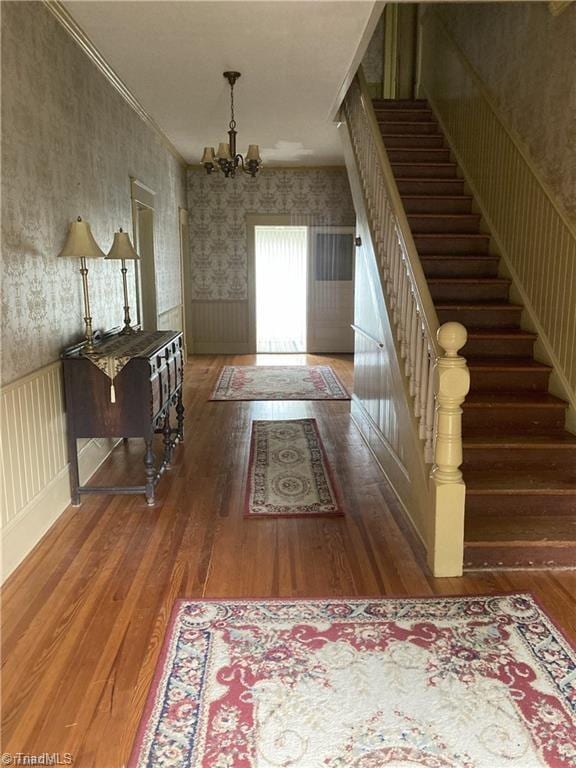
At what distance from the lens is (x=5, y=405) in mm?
2744

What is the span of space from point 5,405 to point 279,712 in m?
1.84

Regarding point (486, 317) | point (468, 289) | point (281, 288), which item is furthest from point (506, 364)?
point (281, 288)

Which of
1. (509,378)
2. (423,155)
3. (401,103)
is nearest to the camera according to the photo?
(509,378)

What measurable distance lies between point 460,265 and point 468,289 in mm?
269

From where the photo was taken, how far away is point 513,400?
3600 mm

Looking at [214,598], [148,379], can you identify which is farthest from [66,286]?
[214,598]

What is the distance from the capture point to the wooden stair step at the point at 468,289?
4305 mm

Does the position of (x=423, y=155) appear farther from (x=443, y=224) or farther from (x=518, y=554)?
(x=518, y=554)

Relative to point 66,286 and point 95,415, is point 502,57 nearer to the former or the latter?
point 66,286

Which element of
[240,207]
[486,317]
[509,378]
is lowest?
[509,378]

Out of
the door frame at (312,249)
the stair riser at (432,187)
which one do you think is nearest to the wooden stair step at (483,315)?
the stair riser at (432,187)

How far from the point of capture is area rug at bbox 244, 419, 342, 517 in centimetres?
354

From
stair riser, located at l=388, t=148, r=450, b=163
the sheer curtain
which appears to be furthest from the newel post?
the sheer curtain

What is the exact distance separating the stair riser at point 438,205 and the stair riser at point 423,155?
29.1 inches
